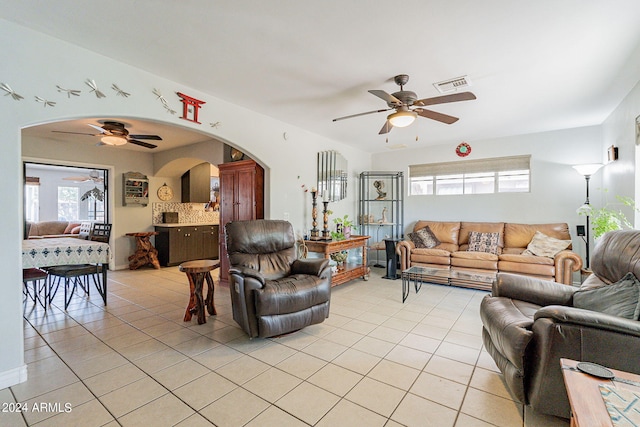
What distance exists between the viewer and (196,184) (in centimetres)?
698

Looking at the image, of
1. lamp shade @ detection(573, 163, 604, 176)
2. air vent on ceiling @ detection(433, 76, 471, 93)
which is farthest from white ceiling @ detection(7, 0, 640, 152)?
lamp shade @ detection(573, 163, 604, 176)

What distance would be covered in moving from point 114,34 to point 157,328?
2718mm

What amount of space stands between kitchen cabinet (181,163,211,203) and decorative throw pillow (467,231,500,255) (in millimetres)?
5819

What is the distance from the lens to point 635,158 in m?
3.14

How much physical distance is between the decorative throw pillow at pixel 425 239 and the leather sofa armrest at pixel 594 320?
3.80m

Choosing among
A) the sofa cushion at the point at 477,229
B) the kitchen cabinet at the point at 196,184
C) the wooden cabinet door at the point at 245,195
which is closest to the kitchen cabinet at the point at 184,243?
the kitchen cabinet at the point at 196,184

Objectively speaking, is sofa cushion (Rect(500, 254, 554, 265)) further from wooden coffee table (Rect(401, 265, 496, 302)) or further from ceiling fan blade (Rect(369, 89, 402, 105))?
ceiling fan blade (Rect(369, 89, 402, 105))

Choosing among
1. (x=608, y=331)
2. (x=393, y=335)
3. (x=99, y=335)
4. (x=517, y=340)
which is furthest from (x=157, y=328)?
(x=608, y=331)

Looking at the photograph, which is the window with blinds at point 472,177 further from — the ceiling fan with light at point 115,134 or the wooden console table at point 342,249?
the ceiling fan with light at point 115,134

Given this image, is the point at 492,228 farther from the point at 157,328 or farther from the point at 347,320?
the point at 157,328

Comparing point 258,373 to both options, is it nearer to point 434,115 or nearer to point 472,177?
point 434,115

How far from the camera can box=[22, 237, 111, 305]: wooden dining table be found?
10.8 ft

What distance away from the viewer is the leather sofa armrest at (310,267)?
314cm

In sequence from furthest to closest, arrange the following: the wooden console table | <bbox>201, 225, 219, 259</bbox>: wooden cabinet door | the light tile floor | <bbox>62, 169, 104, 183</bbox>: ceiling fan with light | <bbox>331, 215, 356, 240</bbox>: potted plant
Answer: <bbox>62, 169, 104, 183</bbox>: ceiling fan with light
<bbox>201, 225, 219, 259</bbox>: wooden cabinet door
<bbox>331, 215, 356, 240</bbox>: potted plant
the wooden console table
the light tile floor
